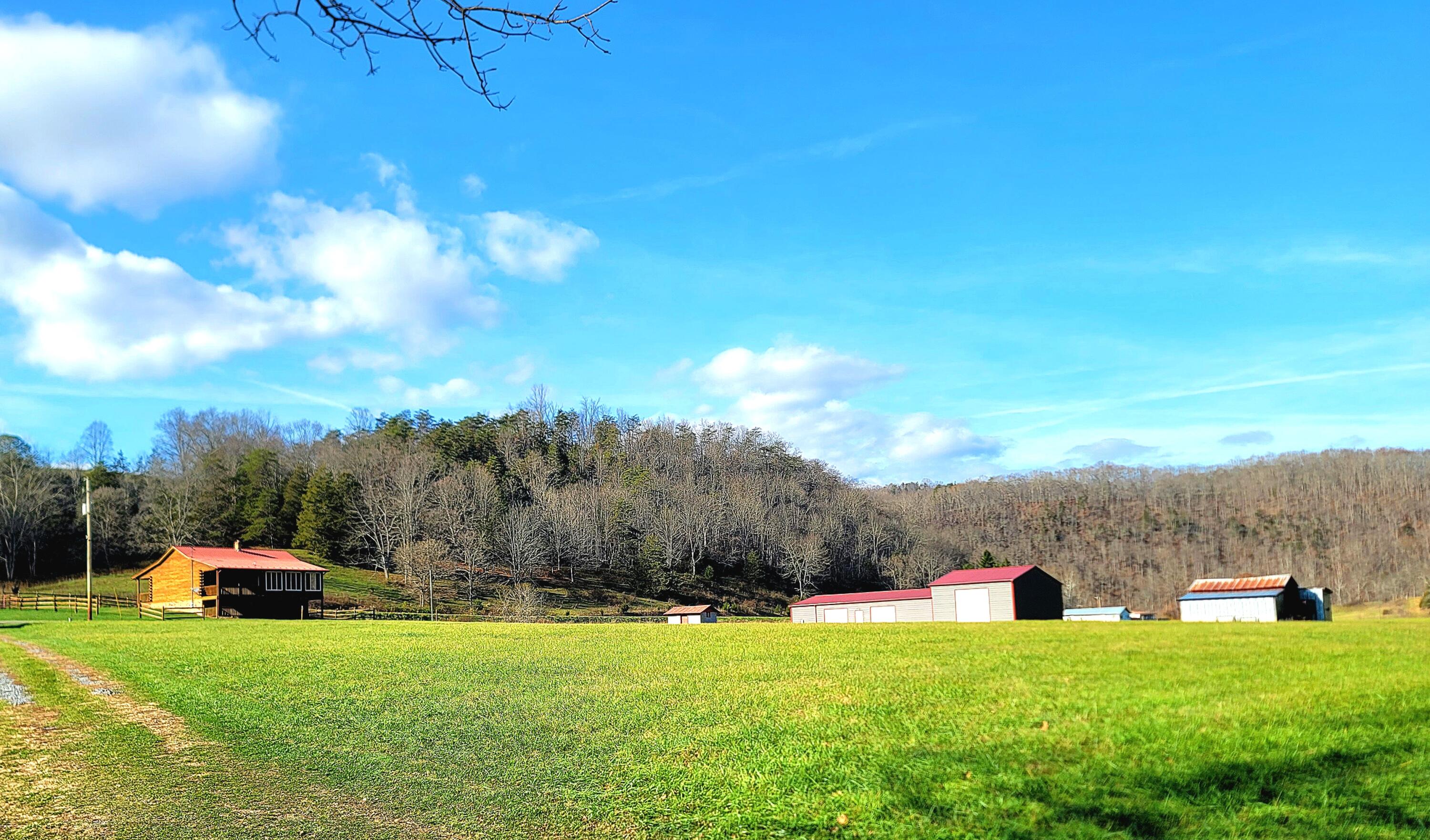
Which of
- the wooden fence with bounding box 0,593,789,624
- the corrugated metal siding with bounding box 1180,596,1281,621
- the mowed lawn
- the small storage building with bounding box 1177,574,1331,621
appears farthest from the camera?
the wooden fence with bounding box 0,593,789,624

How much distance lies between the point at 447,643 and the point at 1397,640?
83.8 ft

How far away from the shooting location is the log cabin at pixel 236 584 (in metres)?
58.4

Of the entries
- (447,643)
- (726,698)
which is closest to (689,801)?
(726,698)

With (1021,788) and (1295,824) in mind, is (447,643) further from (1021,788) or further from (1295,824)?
(1295,824)

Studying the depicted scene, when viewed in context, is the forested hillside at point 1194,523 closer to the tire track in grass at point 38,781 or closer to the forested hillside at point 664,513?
the forested hillside at point 664,513

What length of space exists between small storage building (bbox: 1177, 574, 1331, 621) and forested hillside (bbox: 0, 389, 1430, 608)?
28.1 metres

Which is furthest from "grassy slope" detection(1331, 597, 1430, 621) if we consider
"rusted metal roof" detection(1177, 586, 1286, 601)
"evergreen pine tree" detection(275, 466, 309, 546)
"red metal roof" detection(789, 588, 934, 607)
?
"evergreen pine tree" detection(275, 466, 309, 546)

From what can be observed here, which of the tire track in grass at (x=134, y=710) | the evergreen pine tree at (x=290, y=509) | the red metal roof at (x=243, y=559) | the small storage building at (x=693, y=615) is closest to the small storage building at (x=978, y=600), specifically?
the small storage building at (x=693, y=615)

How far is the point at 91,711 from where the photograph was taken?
41.7 ft

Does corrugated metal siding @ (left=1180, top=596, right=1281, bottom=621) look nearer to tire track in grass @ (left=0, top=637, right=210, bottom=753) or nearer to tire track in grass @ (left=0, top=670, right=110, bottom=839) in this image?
tire track in grass @ (left=0, top=637, right=210, bottom=753)

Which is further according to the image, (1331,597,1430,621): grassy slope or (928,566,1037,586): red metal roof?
(1331,597,1430,621): grassy slope

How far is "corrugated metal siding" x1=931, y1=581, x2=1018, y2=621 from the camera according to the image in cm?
5109

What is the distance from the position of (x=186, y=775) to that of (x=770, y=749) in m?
6.00

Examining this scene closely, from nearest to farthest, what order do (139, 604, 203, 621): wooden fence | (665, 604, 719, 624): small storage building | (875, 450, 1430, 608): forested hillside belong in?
(139, 604, 203, 621): wooden fence
(665, 604, 719, 624): small storage building
(875, 450, 1430, 608): forested hillside
